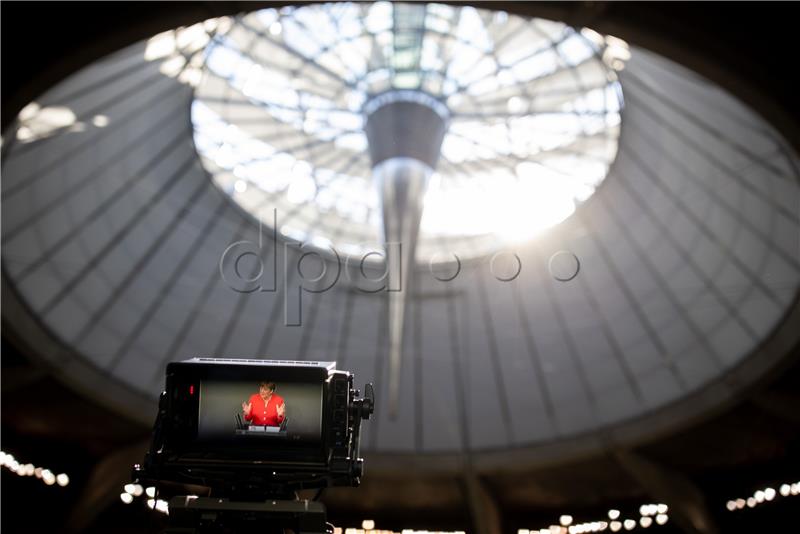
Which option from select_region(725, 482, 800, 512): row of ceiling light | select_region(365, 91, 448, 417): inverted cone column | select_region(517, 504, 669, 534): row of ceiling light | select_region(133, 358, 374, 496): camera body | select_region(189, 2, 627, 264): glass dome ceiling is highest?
select_region(189, 2, 627, 264): glass dome ceiling

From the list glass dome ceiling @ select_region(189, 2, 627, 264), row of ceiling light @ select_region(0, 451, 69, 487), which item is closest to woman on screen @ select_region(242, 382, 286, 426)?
glass dome ceiling @ select_region(189, 2, 627, 264)

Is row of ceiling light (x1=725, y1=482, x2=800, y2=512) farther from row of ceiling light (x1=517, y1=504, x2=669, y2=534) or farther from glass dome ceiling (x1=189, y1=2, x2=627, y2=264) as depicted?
glass dome ceiling (x1=189, y1=2, x2=627, y2=264)

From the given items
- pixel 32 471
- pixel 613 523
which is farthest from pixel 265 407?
pixel 613 523

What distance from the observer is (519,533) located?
25.3m

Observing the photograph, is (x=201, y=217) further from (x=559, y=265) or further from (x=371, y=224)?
(x=559, y=265)

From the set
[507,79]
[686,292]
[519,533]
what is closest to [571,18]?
[507,79]

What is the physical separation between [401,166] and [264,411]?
16114 mm

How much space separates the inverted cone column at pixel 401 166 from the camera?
1966cm

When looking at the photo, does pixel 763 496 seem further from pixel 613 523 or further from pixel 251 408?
pixel 251 408

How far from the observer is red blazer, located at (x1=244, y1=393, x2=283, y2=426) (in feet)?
14.5

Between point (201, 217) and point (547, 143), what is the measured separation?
1029 cm

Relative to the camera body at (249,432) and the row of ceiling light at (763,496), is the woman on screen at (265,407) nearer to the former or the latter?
the camera body at (249,432)

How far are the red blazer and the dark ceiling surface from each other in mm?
7371

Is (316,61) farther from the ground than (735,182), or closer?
farther from the ground
